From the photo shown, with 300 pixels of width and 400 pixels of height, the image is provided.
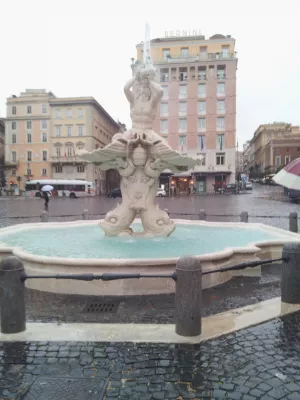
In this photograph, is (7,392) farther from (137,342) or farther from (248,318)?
(248,318)

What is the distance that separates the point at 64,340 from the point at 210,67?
52.9 m

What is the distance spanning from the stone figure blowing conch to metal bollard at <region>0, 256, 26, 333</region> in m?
4.68

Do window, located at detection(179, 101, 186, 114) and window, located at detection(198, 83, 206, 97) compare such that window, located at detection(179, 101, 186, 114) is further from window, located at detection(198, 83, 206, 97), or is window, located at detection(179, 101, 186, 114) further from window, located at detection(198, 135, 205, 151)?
window, located at detection(198, 135, 205, 151)

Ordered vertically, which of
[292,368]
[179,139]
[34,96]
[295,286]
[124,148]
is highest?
[34,96]

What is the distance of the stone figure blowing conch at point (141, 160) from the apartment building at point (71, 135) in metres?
49.3

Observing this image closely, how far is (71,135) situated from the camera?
58844 mm

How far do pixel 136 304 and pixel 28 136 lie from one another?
59059mm

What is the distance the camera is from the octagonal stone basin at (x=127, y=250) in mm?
5340

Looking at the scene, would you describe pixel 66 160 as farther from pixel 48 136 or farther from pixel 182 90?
pixel 182 90

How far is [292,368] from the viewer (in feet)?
10.8

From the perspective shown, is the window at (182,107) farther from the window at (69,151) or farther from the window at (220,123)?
the window at (69,151)

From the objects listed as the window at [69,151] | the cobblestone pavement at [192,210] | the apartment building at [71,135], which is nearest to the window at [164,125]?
the apartment building at [71,135]

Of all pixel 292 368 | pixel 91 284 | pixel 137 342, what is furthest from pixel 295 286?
pixel 91 284

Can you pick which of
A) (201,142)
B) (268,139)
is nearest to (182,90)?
(201,142)
